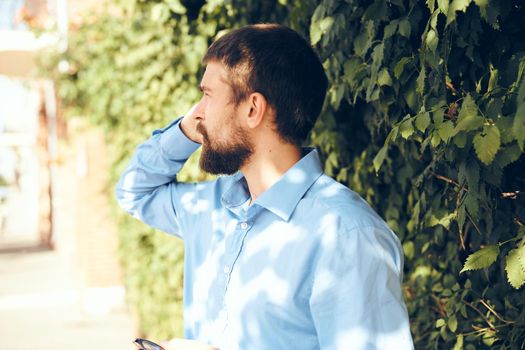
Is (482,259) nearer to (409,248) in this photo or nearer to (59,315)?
(409,248)

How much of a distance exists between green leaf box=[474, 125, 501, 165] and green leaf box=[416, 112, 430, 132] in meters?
0.28

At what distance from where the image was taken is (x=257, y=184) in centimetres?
215

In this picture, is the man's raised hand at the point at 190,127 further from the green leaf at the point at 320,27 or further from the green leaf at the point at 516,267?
the green leaf at the point at 516,267


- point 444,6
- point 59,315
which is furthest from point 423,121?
point 59,315

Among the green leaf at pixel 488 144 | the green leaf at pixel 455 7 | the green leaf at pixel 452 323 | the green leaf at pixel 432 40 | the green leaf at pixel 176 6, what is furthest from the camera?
the green leaf at pixel 176 6

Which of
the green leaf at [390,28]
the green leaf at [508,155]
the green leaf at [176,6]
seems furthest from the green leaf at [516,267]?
the green leaf at [176,6]

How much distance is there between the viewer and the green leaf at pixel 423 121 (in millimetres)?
1885

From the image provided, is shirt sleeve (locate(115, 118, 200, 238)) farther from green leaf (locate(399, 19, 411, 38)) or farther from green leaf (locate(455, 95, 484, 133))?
green leaf (locate(455, 95, 484, 133))

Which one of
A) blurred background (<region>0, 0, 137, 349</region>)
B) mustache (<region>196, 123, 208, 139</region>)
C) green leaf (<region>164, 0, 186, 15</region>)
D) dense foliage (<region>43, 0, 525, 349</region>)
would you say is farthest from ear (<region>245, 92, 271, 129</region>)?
blurred background (<region>0, 0, 137, 349</region>)

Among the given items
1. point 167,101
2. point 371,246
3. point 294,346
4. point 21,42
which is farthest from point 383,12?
point 21,42

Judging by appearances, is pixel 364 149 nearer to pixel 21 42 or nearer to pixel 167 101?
pixel 167 101

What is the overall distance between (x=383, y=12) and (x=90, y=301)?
836cm

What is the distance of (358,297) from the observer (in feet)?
5.65

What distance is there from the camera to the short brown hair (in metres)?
2.08
